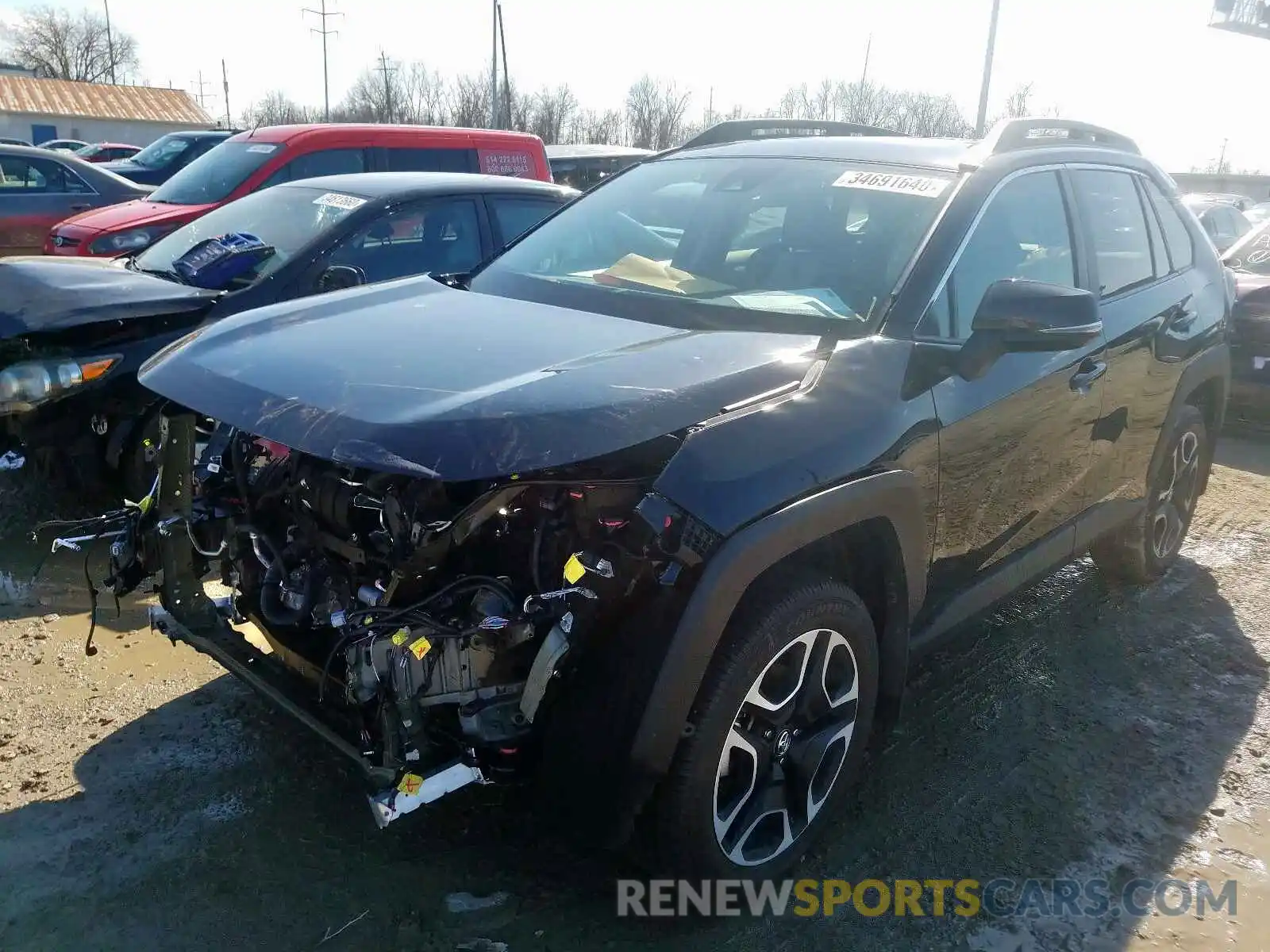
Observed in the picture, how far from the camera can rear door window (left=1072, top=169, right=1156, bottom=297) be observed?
3.72 meters

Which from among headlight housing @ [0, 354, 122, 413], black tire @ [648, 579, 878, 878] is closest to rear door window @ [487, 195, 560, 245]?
headlight housing @ [0, 354, 122, 413]

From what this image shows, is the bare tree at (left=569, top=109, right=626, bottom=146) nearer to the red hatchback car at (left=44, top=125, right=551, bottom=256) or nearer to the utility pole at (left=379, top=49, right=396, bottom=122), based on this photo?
the utility pole at (left=379, top=49, right=396, bottom=122)

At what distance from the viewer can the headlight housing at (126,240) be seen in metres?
7.73

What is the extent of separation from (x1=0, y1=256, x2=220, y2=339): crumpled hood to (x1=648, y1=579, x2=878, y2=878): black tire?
11.0 feet

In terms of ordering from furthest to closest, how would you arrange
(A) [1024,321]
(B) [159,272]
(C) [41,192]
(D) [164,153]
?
1. (D) [164,153]
2. (C) [41,192]
3. (B) [159,272]
4. (A) [1024,321]

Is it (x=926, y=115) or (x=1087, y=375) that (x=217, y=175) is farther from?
(x=926, y=115)

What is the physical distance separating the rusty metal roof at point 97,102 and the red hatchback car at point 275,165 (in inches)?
1877

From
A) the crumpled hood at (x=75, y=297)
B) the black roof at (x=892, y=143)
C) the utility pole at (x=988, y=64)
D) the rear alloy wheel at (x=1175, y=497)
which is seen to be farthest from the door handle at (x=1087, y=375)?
the utility pole at (x=988, y=64)

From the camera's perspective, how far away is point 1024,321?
2701mm

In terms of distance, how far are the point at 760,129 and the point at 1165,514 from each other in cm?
263

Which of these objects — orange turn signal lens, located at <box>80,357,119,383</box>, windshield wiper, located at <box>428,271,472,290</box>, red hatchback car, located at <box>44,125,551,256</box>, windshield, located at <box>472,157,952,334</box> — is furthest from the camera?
red hatchback car, located at <box>44,125,551,256</box>

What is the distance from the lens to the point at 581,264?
351 cm

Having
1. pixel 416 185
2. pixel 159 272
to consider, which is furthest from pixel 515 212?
pixel 159 272

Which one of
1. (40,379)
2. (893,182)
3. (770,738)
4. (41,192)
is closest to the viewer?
(770,738)
